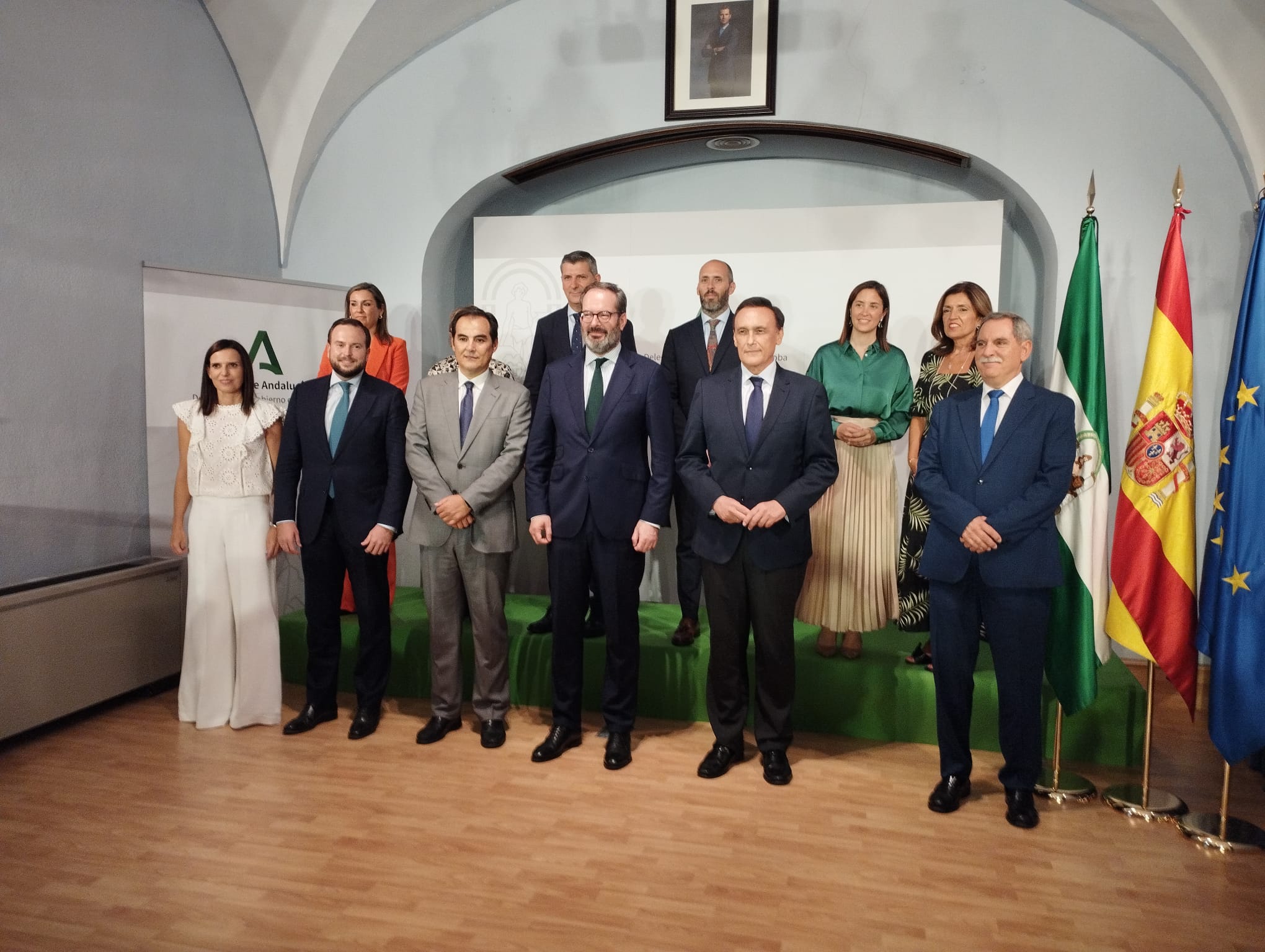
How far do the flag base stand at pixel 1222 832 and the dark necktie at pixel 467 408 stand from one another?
2828mm

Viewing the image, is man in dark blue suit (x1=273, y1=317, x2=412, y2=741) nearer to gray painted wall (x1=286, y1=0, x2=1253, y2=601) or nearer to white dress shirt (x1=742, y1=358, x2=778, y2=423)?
white dress shirt (x1=742, y1=358, x2=778, y2=423)

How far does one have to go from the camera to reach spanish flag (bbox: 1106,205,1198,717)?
10.0ft

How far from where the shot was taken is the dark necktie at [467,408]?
3.45m

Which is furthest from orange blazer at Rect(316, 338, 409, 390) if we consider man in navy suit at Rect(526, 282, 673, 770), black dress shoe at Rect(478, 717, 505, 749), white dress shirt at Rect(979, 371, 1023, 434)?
white dress shirt at Rect(979, 371, 1023, 434)

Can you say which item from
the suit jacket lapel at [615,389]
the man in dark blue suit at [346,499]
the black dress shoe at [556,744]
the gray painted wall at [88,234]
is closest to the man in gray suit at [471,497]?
the man in dark blue suit at [346,499]

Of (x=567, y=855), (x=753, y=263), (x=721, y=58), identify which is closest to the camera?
(x=567, y=855)

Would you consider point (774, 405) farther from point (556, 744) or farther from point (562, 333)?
point (556, 744)

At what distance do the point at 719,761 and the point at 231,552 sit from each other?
2152 mm

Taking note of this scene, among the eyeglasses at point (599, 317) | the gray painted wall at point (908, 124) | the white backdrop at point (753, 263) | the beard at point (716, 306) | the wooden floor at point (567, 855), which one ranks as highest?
the gray painted wall at point (908, 124)

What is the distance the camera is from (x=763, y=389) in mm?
3172

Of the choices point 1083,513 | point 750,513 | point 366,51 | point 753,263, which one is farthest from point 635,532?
point 366,51

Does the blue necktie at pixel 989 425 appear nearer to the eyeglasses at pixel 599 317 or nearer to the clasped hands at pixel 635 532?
the clasped hands at pixel 635 532

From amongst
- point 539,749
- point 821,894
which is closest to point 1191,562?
point 821,894

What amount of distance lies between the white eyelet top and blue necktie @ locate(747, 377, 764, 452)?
2022 mm
